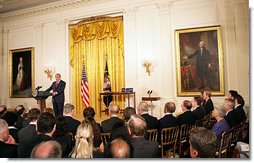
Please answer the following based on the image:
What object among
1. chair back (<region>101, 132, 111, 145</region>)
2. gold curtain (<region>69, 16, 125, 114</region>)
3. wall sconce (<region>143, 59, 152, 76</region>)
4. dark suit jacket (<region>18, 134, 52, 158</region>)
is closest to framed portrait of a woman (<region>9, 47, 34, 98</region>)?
gold curtain (<region>69, 16, 125, 114</region>)

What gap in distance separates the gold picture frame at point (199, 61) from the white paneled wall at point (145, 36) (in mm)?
189

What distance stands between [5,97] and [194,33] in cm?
844

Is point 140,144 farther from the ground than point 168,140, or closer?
farther from the ground

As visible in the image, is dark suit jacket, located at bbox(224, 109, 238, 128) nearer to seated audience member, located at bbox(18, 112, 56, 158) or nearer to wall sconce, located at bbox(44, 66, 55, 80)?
seated audience member, located at bbox(18, 112, 56, 158)

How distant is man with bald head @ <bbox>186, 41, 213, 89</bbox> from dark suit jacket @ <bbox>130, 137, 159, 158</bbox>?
5661 mm

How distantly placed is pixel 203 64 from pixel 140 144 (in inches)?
230

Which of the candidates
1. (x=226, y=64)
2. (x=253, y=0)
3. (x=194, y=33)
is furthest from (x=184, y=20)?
(x=253, y=0)

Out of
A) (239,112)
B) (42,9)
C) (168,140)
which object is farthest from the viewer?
(42,9)

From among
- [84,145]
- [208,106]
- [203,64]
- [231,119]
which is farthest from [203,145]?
[203,64]

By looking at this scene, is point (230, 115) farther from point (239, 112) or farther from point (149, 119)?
point (149, 119)

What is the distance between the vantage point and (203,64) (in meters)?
7.75

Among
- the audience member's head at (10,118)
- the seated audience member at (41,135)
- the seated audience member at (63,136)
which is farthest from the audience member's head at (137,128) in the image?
the audience member's head at (10,118)

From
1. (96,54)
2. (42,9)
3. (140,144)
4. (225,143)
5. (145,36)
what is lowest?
(225,143)

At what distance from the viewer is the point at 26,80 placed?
1040cm
